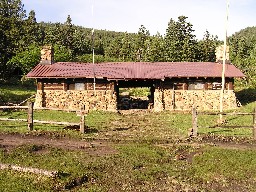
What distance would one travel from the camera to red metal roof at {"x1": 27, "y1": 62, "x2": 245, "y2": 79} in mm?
29125

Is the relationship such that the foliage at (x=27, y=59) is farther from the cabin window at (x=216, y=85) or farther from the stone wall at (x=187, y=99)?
the cabin window at (x=216, y=85)

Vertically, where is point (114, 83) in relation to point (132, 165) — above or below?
above

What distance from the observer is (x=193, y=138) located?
1697 centimetres

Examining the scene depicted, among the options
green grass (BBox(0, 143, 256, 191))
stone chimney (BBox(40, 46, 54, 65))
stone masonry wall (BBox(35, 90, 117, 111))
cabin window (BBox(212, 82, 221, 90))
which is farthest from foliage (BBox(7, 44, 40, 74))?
green grass (BBox(0, 143, 256, 191))

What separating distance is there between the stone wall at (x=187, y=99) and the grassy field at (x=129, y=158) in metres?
8.14

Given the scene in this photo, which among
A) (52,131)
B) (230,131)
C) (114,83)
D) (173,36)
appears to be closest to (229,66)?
(114,83)

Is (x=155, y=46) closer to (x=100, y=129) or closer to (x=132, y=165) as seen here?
(x=100, y=129)

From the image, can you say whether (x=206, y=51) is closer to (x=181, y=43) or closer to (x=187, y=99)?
(x=181, y=43)

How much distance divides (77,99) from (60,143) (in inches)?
546

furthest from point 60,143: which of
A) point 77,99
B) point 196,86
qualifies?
point 196,86

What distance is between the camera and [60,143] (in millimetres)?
15594

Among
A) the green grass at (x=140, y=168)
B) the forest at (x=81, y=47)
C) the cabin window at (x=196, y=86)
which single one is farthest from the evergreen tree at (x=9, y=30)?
the green grass at (x=140, y=168)

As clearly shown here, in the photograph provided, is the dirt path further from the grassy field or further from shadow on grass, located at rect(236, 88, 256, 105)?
shadow on grass, located at rect(236, 88, 256, 105)

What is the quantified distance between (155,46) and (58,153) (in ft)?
188
